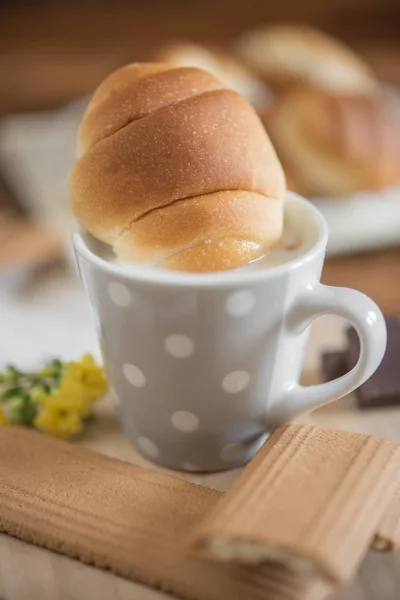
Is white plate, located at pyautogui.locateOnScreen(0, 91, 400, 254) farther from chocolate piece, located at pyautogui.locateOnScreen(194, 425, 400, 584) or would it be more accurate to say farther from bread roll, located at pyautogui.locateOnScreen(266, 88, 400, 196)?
chocolate piece, located at pyautogui.locateOnScreen(194, 425, 400, 584)

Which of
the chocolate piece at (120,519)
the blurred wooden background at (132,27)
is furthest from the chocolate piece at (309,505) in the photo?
the blurred wooden background at (132,27)

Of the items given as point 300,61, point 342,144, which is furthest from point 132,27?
point 342,144

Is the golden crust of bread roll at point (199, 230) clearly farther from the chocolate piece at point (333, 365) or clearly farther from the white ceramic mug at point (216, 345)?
the chocolate piece at point (333, 365)

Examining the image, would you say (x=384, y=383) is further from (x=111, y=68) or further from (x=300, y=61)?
(x=111, y=68)

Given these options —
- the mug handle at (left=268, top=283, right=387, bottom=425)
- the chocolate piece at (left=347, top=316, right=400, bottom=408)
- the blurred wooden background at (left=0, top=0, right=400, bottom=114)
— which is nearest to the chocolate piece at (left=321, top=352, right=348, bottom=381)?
the chocolate piece at (left=347, top=316, right=400, bottom=408)

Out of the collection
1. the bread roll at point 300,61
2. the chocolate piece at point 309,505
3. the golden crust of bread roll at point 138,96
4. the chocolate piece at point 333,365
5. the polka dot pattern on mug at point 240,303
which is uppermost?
the golden crust of bread roll at point 138,96

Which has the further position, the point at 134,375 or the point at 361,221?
the point at 361,221
